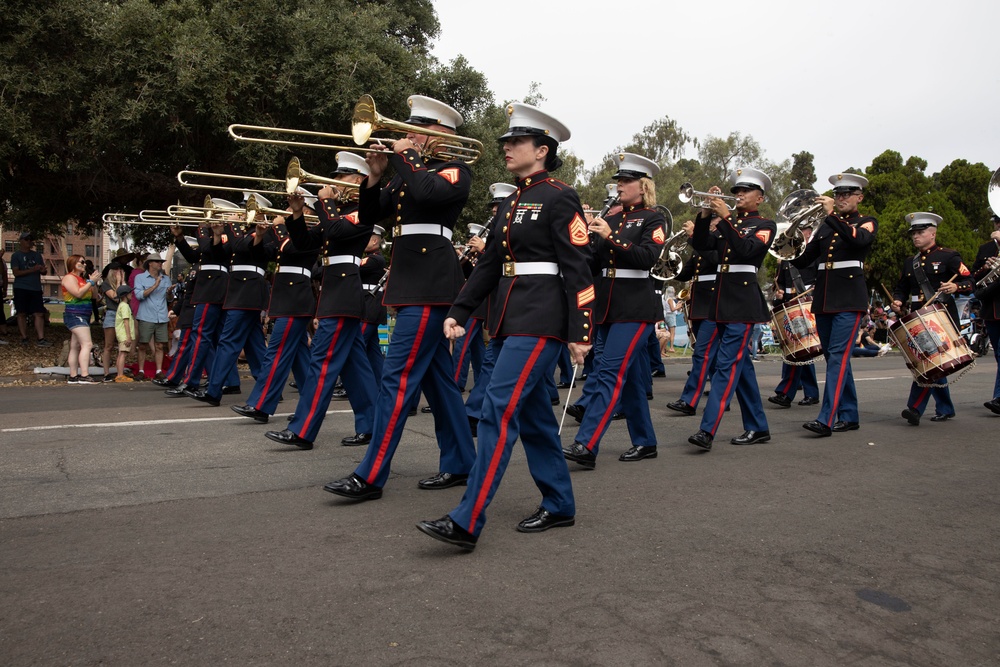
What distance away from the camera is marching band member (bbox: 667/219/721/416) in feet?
29.3

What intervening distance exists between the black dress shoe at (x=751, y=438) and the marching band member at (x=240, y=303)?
15.8 feet

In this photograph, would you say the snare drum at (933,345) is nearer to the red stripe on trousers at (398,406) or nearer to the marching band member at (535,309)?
the marching band member at (535,309)

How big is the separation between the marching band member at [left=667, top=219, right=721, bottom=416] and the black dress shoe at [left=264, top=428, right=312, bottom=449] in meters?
3.87

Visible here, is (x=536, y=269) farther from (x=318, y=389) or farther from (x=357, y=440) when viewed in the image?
(x=357, y=440)

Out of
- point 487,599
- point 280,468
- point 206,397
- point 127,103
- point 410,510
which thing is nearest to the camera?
point 487,599

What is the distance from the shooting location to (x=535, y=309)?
4410mm

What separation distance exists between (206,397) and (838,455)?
6.20 metres

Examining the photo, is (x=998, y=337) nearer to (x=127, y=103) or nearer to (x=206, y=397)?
(x=206, y=397)

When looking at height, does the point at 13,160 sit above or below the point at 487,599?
above

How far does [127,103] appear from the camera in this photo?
12672 mm

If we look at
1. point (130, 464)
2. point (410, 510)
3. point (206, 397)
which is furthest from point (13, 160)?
point (410, 510)

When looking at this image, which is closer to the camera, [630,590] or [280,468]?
[630,590]

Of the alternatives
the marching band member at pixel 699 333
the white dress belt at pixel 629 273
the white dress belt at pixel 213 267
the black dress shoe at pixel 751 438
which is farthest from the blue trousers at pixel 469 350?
the white dress belt at pixel 213 267

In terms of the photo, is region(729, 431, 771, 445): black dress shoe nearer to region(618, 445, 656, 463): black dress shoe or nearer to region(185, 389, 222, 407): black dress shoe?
region(618, 445, 656, 463): black dress shoe
